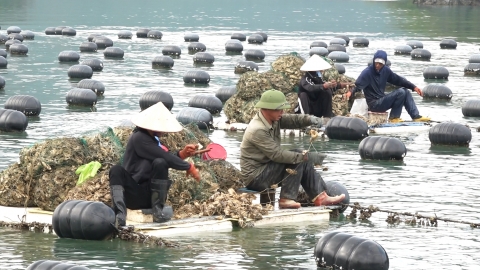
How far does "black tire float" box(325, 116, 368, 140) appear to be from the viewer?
22.0m

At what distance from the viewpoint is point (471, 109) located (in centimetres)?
2634

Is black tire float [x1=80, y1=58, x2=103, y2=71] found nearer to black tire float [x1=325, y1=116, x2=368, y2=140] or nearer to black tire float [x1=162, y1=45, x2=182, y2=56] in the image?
black tire float [x1=162, y1=45, x2=182, y2=56]

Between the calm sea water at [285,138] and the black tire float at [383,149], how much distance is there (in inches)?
7.0

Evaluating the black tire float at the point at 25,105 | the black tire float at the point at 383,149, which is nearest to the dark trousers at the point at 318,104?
the black tire float at the point at 383,149

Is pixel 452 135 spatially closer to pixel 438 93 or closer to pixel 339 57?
pixel 438 93

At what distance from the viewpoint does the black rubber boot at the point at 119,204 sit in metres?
12.6

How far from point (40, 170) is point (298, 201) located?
341 cm

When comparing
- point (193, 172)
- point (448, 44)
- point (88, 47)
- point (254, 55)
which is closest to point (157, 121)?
point (193, 172)

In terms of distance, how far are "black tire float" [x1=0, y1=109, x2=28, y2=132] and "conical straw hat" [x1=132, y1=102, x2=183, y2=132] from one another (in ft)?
31.8

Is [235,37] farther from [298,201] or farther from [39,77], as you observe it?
[298,201]

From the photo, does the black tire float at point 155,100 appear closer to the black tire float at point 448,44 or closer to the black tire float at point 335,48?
the black tire float at point 335,48

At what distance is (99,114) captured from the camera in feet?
83.8

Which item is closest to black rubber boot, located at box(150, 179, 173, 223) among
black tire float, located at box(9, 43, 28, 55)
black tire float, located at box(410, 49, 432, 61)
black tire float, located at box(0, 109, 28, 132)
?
black tire float, located at box(0, 109, 28, 132)

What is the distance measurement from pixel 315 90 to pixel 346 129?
992 mm
